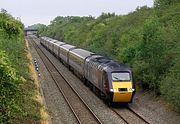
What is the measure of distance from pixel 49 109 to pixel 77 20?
119 m

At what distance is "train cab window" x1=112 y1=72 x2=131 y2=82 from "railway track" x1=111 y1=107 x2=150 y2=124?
1.90 metres

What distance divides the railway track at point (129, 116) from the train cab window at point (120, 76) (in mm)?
1902

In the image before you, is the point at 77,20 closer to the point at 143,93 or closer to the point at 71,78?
the point at 71,78

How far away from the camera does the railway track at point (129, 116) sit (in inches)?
906

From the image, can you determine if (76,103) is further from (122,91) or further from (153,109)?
(153,109)

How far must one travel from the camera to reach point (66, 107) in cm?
2725

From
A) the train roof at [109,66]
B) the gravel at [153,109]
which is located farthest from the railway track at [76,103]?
the gravel at [153,109]

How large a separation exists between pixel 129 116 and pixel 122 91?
208 cm

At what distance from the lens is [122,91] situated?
85.7ft

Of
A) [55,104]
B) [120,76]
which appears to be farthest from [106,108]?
[55,104]

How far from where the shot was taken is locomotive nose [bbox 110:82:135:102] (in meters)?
26.1

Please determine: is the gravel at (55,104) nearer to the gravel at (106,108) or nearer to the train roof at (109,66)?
the gravel at (106,108)

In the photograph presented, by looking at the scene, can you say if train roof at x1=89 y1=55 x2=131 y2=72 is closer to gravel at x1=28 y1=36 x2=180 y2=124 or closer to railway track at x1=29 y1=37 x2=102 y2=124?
gravel at x1=28 y1=36 x2=180 y2=124

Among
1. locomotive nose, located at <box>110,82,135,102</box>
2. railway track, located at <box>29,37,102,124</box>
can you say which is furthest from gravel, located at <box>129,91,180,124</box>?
railway track, located at <box>29,37,102,124</box>
